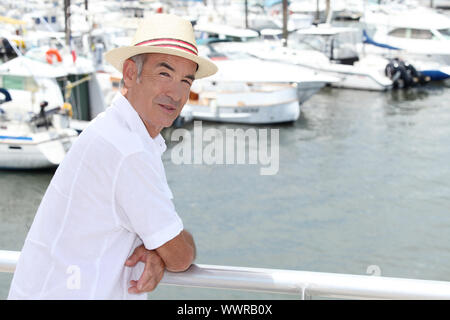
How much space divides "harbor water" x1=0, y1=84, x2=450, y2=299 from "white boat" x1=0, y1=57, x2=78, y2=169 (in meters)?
0.52

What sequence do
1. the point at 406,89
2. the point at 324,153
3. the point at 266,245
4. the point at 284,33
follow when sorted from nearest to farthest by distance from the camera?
the point at 266,245
the point at 324,153
the point at 406,89
the point at 284,33

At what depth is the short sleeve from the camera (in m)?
1.44

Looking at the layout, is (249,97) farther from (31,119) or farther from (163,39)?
(163,39)

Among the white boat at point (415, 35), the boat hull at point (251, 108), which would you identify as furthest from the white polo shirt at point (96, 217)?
the white boat at point (415, 35)

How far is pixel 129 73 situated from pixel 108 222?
1.35ft

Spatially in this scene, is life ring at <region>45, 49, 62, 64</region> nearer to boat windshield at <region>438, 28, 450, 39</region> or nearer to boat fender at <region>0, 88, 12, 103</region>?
boat fender at <region>0, 88, 12, 103</region>

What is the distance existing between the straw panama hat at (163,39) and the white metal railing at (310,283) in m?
0.53

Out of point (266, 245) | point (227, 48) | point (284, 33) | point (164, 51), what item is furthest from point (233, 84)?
point (164, 51)

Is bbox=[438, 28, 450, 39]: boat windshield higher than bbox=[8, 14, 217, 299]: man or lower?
lower

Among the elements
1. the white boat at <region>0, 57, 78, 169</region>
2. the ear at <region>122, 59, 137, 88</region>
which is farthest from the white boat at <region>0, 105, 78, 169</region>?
the ear at <region>122, 59, 137, 88</region>

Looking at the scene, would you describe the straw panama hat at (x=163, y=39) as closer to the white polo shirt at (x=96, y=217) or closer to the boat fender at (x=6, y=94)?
the white polo shirt at (x=96, y=217)

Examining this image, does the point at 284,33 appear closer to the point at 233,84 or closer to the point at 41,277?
the point at 233,84

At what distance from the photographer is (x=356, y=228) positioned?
11.6 m
